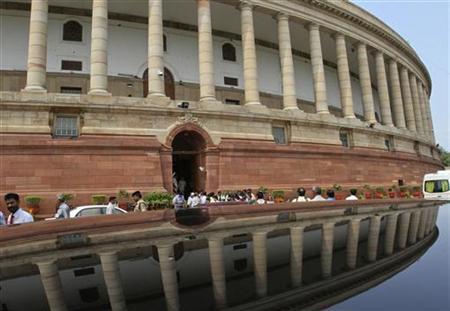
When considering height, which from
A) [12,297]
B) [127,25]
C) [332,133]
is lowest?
[12,297]

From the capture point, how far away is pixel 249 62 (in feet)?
86.5

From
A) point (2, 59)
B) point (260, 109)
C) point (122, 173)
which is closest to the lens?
point (122, 173)

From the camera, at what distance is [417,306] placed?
1.72 meters

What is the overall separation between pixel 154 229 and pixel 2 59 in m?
29.2

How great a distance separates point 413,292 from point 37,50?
23819 mm

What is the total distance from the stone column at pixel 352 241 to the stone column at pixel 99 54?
767 inches

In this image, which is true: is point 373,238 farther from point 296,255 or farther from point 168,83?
point 168,83

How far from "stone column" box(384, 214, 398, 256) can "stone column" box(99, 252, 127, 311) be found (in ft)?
6.97

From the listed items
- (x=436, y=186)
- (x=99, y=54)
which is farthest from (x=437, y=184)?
(x=99, y=54)

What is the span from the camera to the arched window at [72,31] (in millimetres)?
28969

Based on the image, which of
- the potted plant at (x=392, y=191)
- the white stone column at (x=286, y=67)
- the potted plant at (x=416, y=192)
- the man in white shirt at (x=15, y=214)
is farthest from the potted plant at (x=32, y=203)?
the potted plant at (x=416, y=192)

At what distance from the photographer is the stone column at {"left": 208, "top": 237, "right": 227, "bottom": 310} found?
6.59ft

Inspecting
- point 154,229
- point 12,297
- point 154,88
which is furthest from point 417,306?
point 154,88

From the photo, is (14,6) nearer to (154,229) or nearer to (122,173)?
(122,173)
